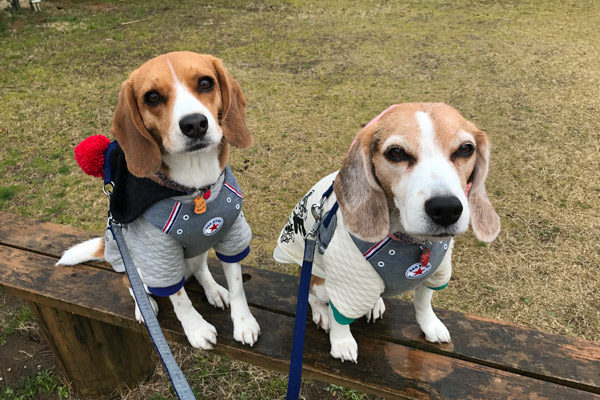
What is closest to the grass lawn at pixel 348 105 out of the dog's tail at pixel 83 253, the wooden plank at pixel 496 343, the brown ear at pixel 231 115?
the wooden plank at pixel 496 343

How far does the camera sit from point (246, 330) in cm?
217

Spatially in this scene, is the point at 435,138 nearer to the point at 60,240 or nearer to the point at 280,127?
the point at 60,240

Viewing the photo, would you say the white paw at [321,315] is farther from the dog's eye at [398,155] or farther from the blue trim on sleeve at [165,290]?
the dog's eye at [398,155]

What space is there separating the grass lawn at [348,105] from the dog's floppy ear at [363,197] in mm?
1535

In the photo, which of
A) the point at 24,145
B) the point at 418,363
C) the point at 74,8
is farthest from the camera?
the point at 74,8

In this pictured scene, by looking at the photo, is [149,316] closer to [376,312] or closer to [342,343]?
[342,343]

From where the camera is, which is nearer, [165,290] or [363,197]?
[363,197]

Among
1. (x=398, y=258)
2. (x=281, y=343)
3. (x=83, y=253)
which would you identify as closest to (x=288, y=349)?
(x=281, y=343)

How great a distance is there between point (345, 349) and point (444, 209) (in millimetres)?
969

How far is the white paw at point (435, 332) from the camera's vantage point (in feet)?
7.00

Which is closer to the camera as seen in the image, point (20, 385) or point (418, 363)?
point (418, 363)

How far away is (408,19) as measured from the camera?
9.38 meters

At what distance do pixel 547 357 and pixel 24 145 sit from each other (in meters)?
5.77

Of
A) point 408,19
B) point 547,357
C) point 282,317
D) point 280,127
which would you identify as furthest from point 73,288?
point 408,19
